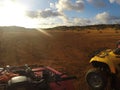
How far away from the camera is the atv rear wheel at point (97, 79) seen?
846 cm

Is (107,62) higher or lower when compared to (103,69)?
higher

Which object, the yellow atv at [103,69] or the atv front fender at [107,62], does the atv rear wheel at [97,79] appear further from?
the atv front fender at [107,62]

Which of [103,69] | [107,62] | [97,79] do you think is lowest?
[97,79]

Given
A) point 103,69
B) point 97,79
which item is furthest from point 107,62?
point 97,79

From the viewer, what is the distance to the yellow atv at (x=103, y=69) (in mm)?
8039

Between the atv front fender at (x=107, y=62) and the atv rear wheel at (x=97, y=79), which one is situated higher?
the atv front fender at (x=107, y=62)

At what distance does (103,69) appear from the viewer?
28.6 ft

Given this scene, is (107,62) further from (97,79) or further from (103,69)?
(97,79)

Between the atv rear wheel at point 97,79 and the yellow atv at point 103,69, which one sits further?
the atv rear wheel at point 97,79

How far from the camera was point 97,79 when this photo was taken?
8.68m

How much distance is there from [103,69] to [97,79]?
38 cm

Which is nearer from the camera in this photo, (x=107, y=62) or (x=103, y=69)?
(x=107, y=62)

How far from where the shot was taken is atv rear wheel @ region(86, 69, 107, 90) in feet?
27.8

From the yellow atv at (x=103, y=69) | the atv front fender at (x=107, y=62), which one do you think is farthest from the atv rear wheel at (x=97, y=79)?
the atv front fender at (x=107, y=62)
